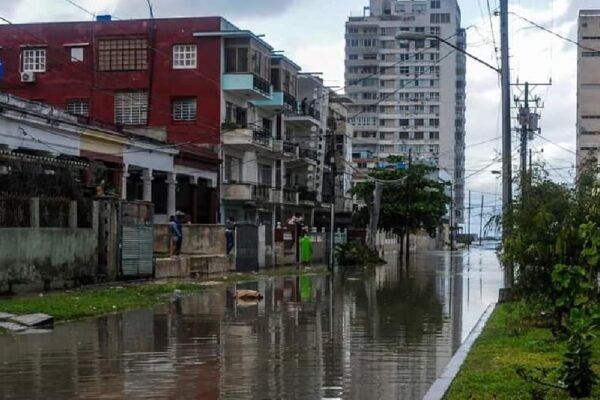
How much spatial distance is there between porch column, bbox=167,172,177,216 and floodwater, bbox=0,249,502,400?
21616 millimetres

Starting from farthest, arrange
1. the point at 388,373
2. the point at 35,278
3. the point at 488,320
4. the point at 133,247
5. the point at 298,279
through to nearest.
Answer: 1. the point at 298,279
2. the point at 133,247
3. the point at 35,278
4. the point at 488,320
5. the point at 388,373

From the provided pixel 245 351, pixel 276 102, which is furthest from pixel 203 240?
pixel 276 102

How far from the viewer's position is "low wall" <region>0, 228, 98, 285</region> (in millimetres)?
20656

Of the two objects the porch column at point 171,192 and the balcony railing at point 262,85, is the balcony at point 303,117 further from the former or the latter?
the porch column at point 171,192

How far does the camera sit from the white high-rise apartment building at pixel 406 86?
13938 centimetres

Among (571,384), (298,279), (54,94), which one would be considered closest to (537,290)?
(571,384)

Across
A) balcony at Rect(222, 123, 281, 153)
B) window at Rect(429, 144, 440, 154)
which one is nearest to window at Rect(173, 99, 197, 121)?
balcony at Rect(222, 123, 281, 153)

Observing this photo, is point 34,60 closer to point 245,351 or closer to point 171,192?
point 171,192

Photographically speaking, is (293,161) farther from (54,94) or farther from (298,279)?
(298,279)

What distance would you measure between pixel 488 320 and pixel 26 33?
37.7 meters

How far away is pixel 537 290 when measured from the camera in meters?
13.8

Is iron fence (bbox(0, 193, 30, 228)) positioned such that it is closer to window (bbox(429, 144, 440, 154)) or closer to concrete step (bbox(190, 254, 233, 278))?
concrete step (bbox(190, 254, 233, 278))

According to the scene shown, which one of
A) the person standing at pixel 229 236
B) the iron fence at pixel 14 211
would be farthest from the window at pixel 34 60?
the iron fence at pixel 14 211

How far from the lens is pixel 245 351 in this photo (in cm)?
1298
